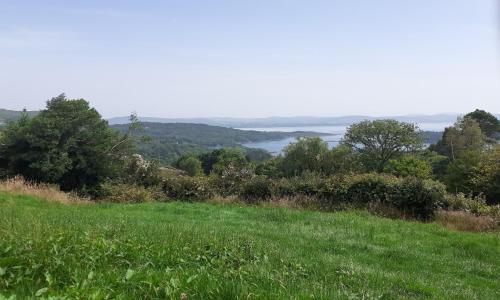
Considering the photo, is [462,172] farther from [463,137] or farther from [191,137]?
[191,137]

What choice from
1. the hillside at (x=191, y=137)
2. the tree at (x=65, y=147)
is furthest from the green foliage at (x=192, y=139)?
the tree at (x=65, y=147)

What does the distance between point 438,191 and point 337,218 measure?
5.47 meters

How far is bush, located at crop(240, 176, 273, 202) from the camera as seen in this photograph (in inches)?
778

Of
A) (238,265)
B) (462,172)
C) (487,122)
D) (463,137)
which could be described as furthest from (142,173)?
(487,122)

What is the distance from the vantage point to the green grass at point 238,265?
3.92 meters

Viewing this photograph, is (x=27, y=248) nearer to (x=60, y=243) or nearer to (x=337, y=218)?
(x=60, y=243)

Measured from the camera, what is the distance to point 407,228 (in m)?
12.5

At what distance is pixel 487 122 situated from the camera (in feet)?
237

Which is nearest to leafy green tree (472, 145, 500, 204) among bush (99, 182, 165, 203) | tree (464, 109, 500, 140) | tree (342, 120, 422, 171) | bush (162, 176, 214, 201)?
bush (162, 176, 214, 201)

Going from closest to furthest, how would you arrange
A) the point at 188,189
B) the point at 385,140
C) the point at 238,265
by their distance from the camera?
the point at 238,265 → the point at 188,189 → the point at 385,140

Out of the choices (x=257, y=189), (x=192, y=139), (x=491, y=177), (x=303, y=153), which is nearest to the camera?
(x=257, y=189)

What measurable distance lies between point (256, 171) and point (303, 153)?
118 ft

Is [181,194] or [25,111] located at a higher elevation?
[25,111]

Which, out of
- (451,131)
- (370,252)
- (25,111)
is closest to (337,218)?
(370,252)
